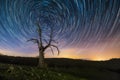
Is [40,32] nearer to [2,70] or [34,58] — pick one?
[34,58]

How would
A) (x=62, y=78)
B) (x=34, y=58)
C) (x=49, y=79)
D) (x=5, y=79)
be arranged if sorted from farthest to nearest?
(x=34, y=58) → (x=62, y=78) → (x=49, y=79) → (x=5, y=79)

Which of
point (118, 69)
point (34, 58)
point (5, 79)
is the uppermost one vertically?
point (34, 58)

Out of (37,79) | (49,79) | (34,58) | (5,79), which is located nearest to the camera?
(5,79)

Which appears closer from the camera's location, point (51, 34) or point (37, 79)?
point (37, 79)

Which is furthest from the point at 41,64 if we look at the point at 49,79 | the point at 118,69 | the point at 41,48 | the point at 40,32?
the point at 118,69

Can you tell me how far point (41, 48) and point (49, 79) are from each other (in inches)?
744

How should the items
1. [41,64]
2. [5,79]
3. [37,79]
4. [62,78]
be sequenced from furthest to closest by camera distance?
1. [41,64]
2. [62,78]
3. [37,79]
4. [5,79]

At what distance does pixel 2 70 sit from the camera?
3147 centimetres

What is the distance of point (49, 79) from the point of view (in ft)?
109

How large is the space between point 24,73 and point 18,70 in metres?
0.82

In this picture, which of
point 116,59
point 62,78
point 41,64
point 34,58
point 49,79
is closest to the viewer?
point 49,79

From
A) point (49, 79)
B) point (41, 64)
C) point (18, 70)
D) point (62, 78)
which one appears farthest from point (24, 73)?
point (41, 64)

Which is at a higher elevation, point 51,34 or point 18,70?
point 51,34

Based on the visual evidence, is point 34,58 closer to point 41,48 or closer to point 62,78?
point 41,48
